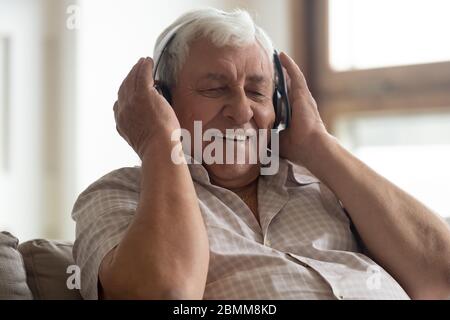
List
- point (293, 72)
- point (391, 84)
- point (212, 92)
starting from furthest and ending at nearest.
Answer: point (391, 84), point (293, 72), point (212, 92)

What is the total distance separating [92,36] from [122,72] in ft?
0.69

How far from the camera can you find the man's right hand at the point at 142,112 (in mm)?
1150

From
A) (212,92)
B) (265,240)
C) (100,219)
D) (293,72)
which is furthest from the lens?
(293,72)

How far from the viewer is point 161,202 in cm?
103

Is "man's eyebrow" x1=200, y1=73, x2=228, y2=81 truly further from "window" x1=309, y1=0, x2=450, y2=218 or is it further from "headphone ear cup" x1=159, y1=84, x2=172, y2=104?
"window" x1=309, y1=0, x2=450, y2=218

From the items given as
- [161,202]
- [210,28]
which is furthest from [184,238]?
[210,28]

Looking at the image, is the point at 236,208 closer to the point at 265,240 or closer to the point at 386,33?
the point at 265,240

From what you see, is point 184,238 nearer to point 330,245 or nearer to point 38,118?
point 330,245

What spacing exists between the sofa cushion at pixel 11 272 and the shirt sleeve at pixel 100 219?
97 mm

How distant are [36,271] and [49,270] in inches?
0.9

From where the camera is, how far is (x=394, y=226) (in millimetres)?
1248

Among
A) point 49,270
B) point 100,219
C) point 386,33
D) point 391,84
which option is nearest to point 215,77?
point 100,219

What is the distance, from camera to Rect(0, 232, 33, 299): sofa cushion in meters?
1.08
